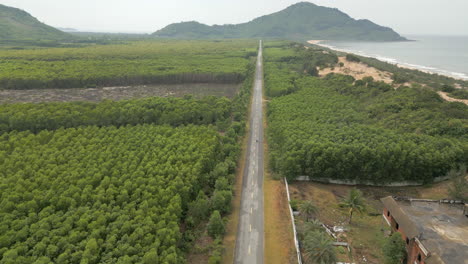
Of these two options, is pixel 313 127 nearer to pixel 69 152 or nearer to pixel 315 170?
pixel 315 170

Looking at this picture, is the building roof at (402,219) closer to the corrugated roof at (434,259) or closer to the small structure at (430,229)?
the small structure at (430,229)

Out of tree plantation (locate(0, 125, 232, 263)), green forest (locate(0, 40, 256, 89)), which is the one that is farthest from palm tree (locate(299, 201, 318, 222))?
green forest (locate(0, 40, 256, 89))

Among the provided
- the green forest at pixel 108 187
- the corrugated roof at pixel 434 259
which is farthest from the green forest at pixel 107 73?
the corrugated roof at pixel 434 259

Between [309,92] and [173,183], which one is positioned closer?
[173,183]

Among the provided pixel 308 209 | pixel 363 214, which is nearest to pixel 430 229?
pixel 363 214

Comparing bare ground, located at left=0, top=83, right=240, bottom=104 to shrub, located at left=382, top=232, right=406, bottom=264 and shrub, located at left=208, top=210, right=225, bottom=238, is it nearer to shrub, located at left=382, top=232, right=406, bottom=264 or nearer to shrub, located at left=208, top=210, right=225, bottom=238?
shrub, located at left=208, top=210, right=225, bottom=238

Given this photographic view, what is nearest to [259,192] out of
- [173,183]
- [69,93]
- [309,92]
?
[173,183]

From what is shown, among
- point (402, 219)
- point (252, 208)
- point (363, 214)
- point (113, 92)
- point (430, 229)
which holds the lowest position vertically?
point (363, 214)

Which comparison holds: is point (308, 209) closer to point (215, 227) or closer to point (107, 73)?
point (215, 227)
